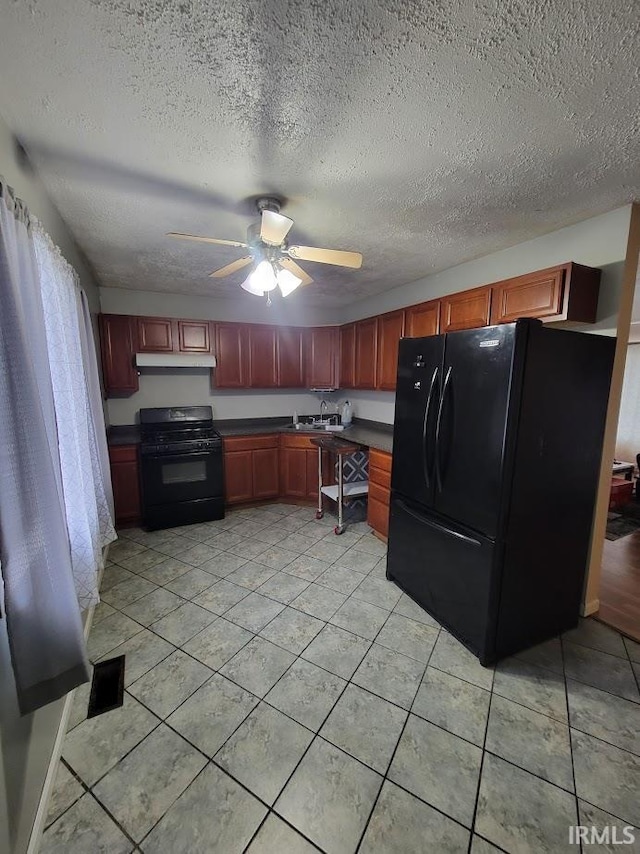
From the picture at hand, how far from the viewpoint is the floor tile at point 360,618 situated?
6.81ft

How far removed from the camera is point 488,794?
4.12 feet

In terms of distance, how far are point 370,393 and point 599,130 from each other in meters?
3.10

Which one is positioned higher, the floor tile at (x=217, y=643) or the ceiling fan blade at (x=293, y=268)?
the ceiling fan blade at (x=293, y=268)

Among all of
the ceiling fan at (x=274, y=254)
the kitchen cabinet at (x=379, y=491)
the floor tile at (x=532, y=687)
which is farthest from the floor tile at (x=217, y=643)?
the ceiling fan at (x=274, y=254)

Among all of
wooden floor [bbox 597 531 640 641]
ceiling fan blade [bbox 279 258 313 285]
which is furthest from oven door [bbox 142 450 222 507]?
wooden floor [bbox 597 531 640 641]

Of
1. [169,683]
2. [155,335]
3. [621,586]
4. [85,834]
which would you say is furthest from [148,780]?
[155,335]

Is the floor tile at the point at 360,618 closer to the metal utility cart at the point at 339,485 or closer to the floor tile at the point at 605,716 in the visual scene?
the floor tile at the point at 605,716

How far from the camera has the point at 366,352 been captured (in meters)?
3.82

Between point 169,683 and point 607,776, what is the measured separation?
6.31 feet

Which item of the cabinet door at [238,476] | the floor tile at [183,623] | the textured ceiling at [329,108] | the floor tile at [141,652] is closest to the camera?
the textured ceiling at [329,108]

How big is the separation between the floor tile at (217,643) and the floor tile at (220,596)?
5.6 inches

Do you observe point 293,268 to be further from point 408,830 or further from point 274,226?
point 408,830

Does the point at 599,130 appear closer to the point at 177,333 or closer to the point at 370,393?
the point at 370,393

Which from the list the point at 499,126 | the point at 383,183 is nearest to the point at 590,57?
the point at 499,126
